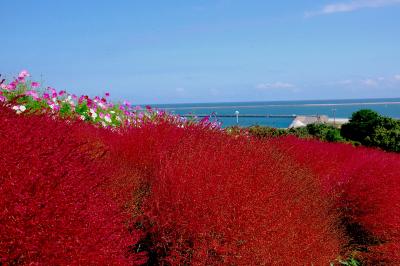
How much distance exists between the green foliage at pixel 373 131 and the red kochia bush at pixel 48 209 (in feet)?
40.1

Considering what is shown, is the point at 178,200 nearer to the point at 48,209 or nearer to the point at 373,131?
the point at 48,209

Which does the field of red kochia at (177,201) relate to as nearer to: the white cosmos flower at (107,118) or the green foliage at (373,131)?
the white cosmos flower at (107,118)

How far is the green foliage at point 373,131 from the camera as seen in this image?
14444 millimetres

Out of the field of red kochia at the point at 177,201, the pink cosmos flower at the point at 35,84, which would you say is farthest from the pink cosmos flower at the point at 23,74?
the field of red kochia at the point at 177,201

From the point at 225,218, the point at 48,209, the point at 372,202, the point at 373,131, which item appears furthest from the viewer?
the point at 373,131

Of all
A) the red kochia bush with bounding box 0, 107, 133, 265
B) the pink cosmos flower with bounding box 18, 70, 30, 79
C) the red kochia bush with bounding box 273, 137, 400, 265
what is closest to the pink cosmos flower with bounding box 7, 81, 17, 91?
the pink cosmos flower with bounding box 18, 70, 30, 79

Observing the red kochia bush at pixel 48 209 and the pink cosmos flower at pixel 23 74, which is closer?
the red kochia bush at pixel 48 209

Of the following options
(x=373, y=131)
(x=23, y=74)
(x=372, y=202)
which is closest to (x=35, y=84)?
(x=23, y=74)

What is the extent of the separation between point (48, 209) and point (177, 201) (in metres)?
1.33

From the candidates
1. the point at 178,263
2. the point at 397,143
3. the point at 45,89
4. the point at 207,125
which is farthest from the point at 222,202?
the point at 397,143

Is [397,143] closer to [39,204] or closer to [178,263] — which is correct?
[178,263]

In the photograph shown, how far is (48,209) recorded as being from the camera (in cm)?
285

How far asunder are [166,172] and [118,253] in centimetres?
108

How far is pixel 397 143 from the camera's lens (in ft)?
47.1
